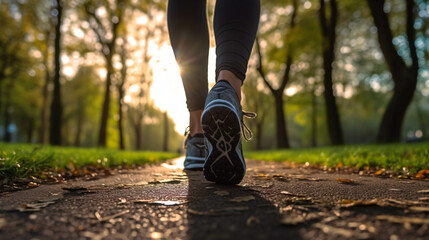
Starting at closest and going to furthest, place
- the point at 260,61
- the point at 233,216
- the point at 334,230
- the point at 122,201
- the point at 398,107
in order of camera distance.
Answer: the point at 334,230, the point at 233,216, the point at 122,201, the point at 398,107, the point at 260,61

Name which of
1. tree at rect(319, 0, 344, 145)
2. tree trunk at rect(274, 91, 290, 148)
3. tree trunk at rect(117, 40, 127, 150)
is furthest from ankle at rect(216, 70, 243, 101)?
tree trunk at rect(117, 40, 127, 150)

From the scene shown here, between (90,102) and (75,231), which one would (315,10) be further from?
(90,102)

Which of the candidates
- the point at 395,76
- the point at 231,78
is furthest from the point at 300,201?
the point at 395,76

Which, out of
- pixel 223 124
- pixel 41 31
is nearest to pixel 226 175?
pixel 223 124

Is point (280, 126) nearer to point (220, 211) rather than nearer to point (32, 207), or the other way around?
point (220, 211)

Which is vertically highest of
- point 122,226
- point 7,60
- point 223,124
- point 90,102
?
point 7,60

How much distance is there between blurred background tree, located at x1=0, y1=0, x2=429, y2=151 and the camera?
10.4 m

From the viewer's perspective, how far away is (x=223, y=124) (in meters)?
1.38

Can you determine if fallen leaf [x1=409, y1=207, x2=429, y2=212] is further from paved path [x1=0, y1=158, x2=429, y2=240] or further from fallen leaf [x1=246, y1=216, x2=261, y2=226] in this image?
fallen leaf [x1=246, y1=216, x2=261, y2=226]

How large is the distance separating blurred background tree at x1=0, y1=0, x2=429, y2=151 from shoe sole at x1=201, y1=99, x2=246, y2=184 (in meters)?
8.81

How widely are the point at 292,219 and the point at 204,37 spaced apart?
1622 millimetres

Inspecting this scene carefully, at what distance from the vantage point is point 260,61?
15.3 metres

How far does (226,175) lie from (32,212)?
84 centimetres

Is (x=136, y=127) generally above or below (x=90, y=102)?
below
